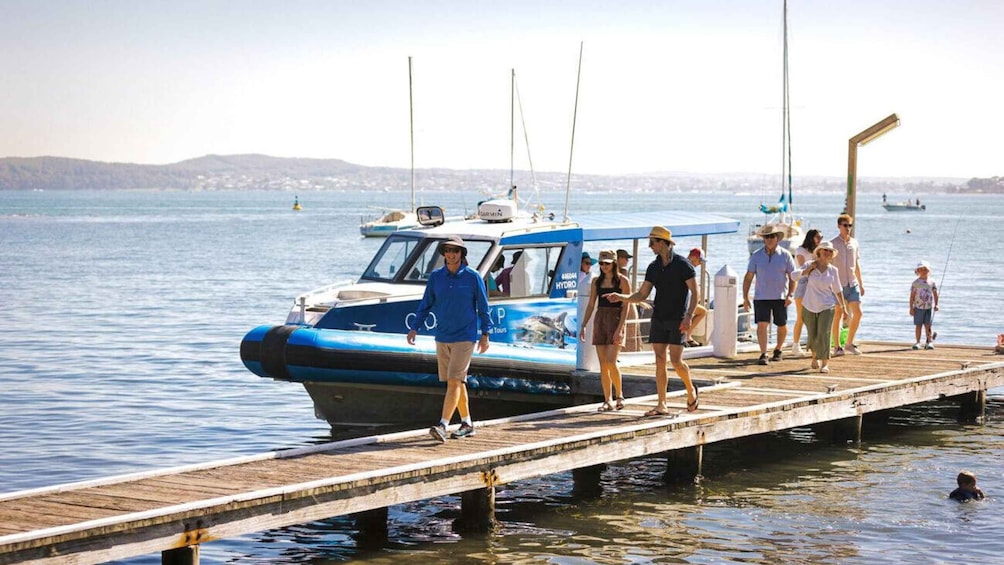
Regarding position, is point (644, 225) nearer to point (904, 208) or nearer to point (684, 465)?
point (684, 465)

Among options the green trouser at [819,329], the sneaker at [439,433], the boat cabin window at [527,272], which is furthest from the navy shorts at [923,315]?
the sneaker at [439,433]

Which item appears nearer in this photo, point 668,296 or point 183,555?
point 183,555

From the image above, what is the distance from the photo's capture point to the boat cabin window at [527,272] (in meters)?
17.5

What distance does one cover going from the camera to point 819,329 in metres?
16.8

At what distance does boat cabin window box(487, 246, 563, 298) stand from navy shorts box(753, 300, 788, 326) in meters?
2.71

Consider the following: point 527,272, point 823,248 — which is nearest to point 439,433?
point 527,272

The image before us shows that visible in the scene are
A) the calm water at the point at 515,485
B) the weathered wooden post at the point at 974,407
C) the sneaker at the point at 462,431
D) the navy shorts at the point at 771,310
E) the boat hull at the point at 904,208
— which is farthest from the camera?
the boat hull at the point at 904,208

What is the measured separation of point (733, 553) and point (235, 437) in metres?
9.14

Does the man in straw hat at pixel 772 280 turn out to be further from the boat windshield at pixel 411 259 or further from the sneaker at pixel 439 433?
the sneaker at pixel 439 433

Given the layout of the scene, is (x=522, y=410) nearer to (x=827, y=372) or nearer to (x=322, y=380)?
(x=322, y=380)

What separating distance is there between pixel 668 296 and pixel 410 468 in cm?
345

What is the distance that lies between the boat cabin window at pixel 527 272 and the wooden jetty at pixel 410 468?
1.79 metres

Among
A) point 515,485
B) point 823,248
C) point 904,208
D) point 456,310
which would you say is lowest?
point 515,485

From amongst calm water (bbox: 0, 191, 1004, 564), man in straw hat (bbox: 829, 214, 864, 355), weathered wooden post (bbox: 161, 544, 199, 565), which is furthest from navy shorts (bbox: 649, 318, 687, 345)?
weathered wooden post (bbox: 161, 544, 199, 565)
